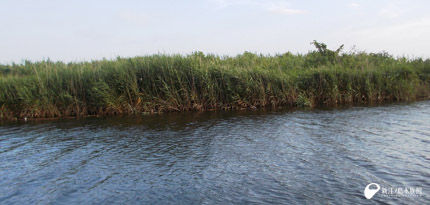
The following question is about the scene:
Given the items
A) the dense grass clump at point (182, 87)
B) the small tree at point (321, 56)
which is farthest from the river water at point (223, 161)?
the small tree at point (321, 56)

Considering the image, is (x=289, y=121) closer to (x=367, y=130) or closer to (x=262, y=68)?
(x=367, y=130)

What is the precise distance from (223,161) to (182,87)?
31.1ft

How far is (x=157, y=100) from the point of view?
56.1 feet

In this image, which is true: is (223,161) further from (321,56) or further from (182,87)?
(321,56)

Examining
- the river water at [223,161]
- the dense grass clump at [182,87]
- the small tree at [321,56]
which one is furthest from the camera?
the small tree at [321,56]

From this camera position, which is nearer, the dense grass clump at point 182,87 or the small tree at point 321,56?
the dense grass clump at point 182,87

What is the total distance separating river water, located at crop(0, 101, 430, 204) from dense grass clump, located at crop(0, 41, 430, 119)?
11.4 ft

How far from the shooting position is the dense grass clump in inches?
646

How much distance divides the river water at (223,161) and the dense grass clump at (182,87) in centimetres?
348

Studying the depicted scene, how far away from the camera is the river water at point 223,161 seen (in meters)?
5.90

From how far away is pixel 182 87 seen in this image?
16906 mm

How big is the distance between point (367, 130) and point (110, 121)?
423 inches

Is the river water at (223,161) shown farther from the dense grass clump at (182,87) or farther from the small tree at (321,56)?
the small tree at (321,56)

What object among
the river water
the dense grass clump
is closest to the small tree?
the dense grass clump
